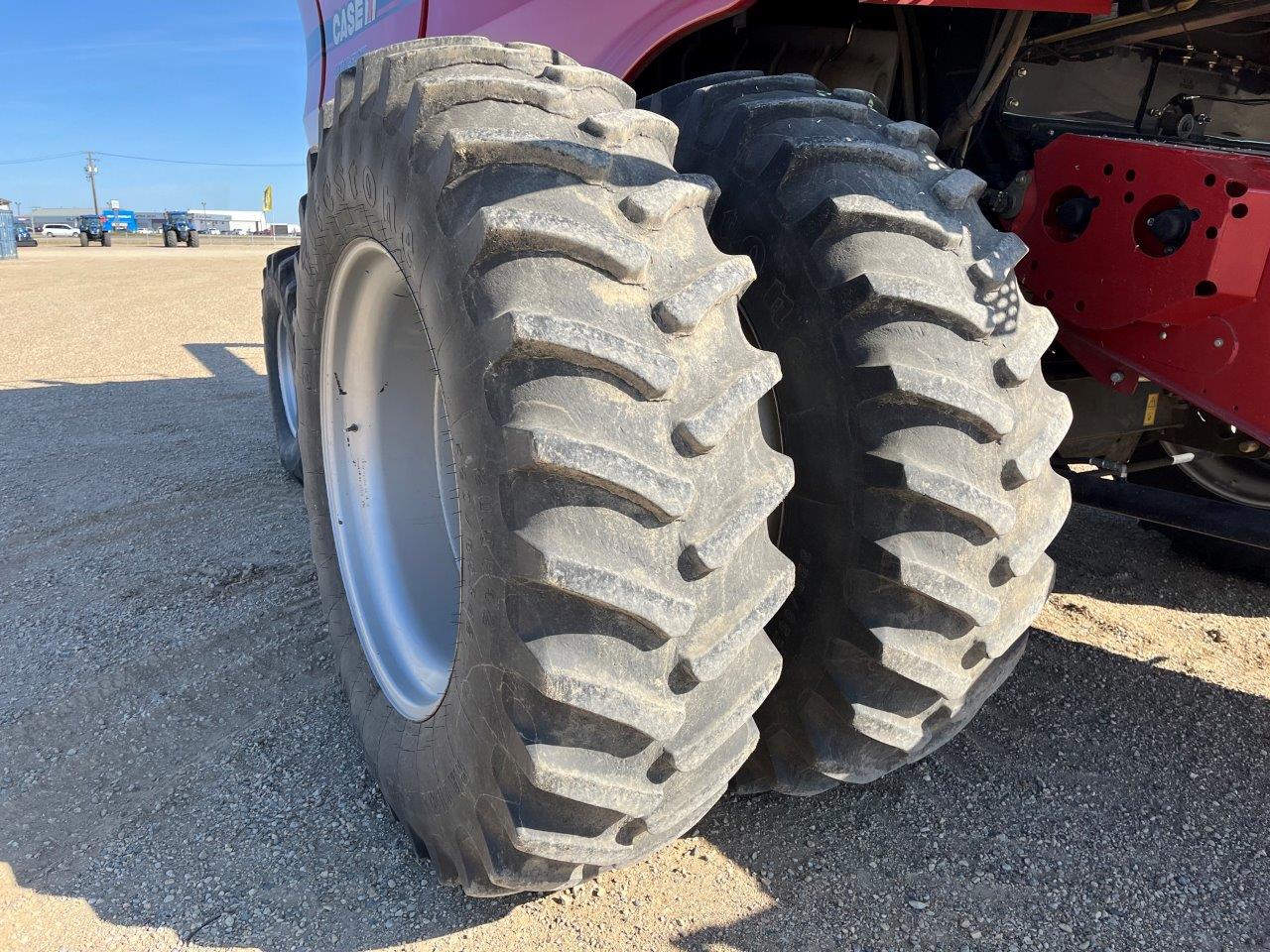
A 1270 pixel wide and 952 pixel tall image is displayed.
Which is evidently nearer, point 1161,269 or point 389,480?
point 1161,269

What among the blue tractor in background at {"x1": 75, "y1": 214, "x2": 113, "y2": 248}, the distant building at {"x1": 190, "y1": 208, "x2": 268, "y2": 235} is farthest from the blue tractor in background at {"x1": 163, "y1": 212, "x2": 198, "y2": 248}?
the distant building at {"x1": 190, "y1": 208, "x2": 268, "y2": 235}

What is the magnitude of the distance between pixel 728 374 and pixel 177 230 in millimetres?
48614

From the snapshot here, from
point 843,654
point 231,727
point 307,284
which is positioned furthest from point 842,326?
point 231,727

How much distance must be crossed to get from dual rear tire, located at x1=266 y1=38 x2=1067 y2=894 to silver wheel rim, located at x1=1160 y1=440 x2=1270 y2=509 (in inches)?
75.2

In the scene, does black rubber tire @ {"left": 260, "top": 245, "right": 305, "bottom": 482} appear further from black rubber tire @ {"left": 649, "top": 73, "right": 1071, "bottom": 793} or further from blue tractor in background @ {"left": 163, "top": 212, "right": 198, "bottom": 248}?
blue tractor in background @ {"left": 163, "top": 212, "right": 198, "bottom": 248}

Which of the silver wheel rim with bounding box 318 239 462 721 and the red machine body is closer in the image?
the red machine body

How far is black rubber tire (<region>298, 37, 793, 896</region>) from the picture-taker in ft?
4.64

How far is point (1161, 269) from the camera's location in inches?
72.8

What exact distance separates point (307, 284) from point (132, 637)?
1.46 metres

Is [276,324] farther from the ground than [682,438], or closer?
closer

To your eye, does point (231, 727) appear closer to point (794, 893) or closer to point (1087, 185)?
point (794, 893)

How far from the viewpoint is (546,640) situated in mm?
1436

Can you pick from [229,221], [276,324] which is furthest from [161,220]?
[276,324]

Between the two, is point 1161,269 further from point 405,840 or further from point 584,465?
point 405,840
